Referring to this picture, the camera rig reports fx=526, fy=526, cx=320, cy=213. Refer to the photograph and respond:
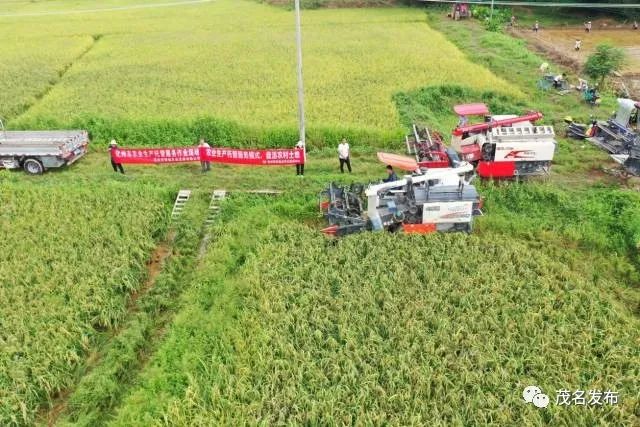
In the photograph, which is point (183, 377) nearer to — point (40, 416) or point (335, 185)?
point (40, 416)

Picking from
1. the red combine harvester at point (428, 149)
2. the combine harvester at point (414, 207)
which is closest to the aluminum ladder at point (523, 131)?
the red combine harvester at point (428, 149)

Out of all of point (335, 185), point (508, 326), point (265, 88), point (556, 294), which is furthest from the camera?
point (265, 88)

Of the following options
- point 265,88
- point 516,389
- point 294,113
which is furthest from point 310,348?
point 265,88

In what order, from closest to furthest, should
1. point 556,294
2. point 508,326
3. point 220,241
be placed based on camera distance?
point 508,326
point 556,294
point 220,241

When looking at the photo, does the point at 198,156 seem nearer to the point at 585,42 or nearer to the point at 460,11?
the point at 585,42

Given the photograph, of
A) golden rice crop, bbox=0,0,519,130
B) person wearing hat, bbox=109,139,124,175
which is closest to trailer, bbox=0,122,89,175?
person wearing hat, bbox=109,139,124,175

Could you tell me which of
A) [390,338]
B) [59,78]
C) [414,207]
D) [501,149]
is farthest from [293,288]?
[59,78]

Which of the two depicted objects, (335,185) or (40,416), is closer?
(40,416)
